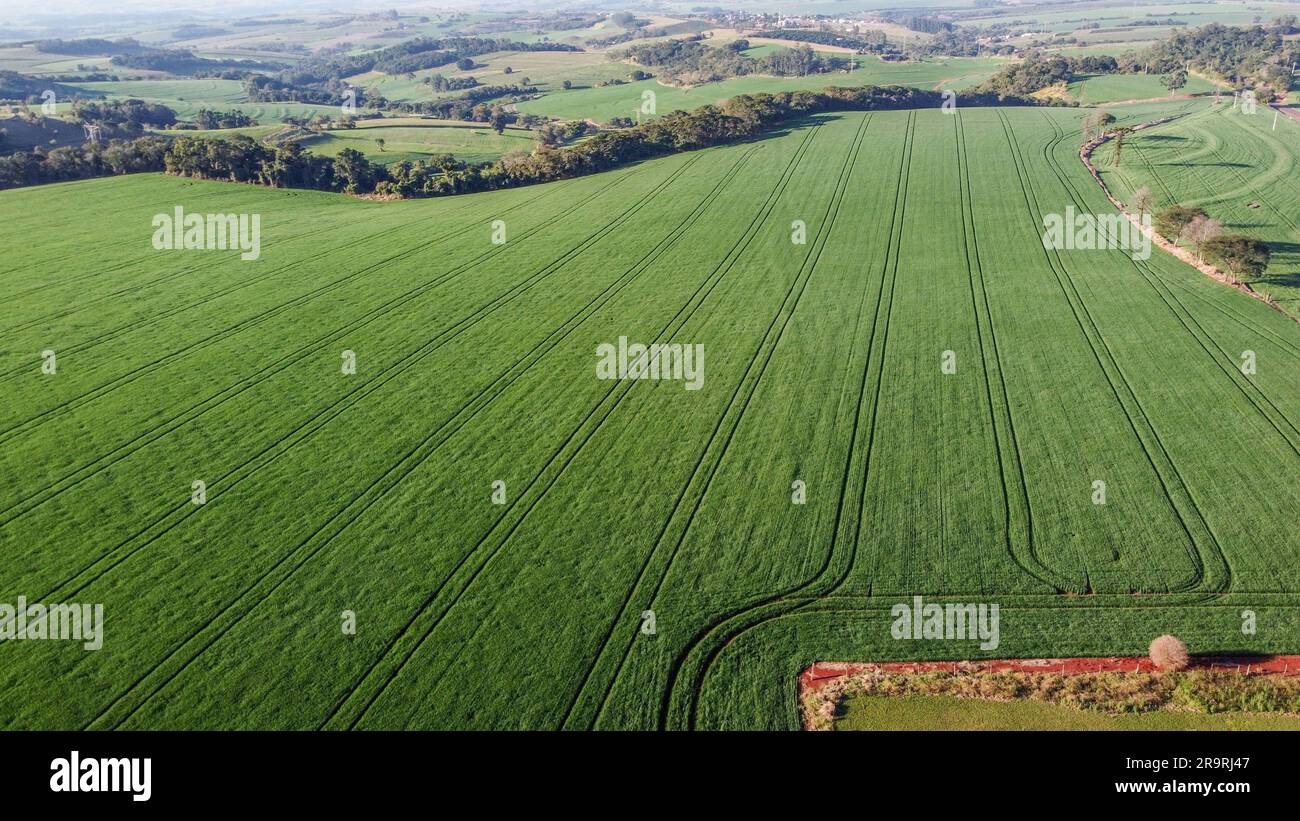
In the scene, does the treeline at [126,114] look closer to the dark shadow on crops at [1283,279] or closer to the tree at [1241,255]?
the tree at [1241,255]

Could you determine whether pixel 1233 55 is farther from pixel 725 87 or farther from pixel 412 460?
pixel 412 460

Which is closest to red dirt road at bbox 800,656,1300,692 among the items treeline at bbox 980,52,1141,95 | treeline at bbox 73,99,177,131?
treeline at bbox 980,52,1141,95

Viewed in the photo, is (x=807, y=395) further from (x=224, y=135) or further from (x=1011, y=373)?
(x=224, y=135)

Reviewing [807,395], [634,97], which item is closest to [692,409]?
[807,395]

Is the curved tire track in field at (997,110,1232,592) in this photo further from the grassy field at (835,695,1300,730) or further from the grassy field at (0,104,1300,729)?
the grassy field at (835,695,1300,730)

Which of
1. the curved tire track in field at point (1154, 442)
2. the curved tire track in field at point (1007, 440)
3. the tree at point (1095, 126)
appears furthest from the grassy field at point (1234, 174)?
the curved tire track in field at point (1007, 440)
